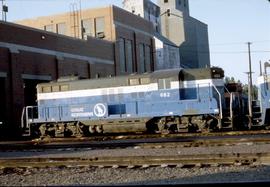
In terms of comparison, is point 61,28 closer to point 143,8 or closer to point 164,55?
point 164,55

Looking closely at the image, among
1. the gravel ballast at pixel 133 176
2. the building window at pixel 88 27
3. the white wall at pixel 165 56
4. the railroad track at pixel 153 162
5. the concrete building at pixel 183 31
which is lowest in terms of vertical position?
the gravel ballast at pixel 133 176

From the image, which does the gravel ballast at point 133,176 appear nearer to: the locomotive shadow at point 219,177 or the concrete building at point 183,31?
the locomotive shadow at point 219,177

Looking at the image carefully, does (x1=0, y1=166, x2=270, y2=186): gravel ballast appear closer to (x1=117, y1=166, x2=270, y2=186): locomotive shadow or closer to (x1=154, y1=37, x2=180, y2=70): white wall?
(x1=117, y1=166, x2=270, y2=186): locomotive shadow

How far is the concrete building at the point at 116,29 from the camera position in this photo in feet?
164

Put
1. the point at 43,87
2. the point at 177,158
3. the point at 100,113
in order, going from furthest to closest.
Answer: the point at 43,87 → the point at 100,113 → the point at 177,158

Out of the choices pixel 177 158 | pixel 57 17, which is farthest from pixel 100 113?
pixel 57 17

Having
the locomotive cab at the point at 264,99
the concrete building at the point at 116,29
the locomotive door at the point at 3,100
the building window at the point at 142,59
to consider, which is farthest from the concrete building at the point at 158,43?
the locomotive cab at the point at 264,99

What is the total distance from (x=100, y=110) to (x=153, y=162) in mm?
13932

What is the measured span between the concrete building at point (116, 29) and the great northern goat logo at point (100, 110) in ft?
73.9

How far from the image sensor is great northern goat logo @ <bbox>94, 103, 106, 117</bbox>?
84.5 ft

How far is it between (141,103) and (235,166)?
13.8 meters

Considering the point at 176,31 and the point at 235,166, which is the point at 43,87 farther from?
the point at 176,31

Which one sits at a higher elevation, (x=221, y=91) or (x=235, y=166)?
(x=221, y=91)

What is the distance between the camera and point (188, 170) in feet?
36.1
